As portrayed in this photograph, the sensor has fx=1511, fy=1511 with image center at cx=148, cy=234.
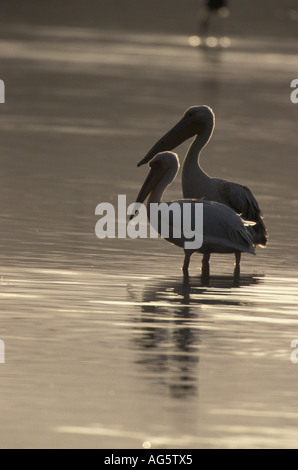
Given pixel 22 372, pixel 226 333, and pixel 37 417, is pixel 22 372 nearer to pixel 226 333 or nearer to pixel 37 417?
pixel 37 417

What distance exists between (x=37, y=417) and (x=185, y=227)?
3.55 meters

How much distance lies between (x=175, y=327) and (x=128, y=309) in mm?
540

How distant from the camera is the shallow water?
6137mm

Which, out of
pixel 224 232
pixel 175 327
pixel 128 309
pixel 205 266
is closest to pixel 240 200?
pixel 205 266

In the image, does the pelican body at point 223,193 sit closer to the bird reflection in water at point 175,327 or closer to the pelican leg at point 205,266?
the pelican leg at point 205,266

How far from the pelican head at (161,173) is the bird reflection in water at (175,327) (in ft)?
2.96

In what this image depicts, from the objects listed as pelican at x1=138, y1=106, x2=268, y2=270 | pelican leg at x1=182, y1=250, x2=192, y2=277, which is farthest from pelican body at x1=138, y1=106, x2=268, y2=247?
pelican leg at x1=182, y1=250, x2=192, y2=277

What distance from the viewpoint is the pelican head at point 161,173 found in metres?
10.2

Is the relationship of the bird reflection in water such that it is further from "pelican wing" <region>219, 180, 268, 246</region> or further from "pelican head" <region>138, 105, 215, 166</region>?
"pelican head" <region>138, 105, 215, 166</region>

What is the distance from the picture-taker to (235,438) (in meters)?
5.92

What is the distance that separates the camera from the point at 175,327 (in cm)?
790

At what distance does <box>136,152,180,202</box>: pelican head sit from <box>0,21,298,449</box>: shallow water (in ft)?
1.62

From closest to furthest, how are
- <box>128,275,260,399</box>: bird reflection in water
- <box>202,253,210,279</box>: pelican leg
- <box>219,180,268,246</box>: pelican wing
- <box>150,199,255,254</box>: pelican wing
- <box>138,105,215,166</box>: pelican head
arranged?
<box>128,275,260,399</box>: bird reflection in water → <box>150,199,255,254</box>: pelican wing → <box>202,253,210,279</box>: pelican leg → <box>219,180,268,246</box>: pelican wing → <box>138,105,215,166</box>: pelican head

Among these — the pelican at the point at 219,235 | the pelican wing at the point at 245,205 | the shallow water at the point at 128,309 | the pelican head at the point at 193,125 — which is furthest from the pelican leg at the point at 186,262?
the pelican head at the point at 193,125
